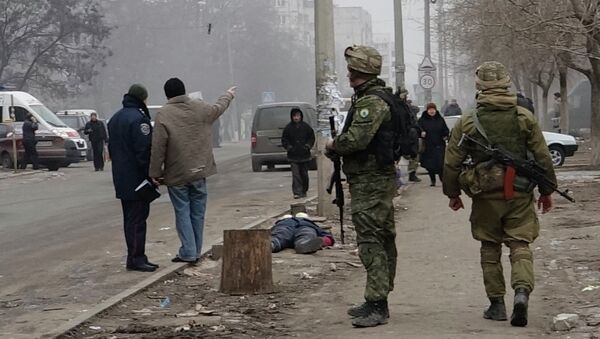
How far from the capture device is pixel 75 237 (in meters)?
15.3

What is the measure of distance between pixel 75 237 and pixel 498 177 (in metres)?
8.71

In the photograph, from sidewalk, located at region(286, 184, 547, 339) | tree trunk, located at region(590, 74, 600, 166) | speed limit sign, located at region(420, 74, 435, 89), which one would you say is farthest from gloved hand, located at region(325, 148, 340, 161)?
speed limit sign, located at region(420, 74, 435, 89)

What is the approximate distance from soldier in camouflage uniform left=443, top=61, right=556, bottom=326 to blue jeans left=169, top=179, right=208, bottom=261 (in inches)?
149

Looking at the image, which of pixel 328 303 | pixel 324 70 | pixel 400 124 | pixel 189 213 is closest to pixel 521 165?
pixel 400 124

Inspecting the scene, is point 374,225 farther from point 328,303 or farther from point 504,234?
point 328,303

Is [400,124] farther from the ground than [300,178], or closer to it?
farther from the ground

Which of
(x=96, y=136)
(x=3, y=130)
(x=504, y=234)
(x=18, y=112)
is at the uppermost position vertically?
(x=18, y=112)

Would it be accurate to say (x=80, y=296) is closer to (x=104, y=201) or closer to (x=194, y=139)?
(x=194, y=139)

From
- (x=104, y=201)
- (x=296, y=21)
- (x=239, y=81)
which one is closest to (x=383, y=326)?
(x=104, y=201)

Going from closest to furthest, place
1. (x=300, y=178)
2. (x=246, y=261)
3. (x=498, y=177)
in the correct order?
(x=498, y=177), (x=246, y=261), (x=300, y=178)

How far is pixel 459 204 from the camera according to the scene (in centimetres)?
816

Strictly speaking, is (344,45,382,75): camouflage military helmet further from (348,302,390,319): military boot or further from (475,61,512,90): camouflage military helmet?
(348,302,390,319): military boot

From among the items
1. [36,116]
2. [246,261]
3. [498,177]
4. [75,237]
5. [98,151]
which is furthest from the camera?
[36,116]

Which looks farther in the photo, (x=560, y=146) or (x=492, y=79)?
(x=560, y=146)
